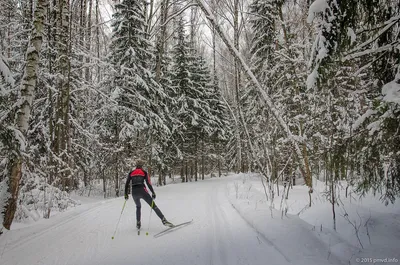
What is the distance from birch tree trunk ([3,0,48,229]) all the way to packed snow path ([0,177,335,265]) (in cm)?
75

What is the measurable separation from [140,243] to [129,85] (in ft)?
39.5

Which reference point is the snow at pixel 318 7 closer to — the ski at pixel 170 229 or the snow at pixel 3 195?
the ski at pixel 170 229

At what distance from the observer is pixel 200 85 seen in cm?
2491

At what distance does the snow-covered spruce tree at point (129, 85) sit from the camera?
1545 cm

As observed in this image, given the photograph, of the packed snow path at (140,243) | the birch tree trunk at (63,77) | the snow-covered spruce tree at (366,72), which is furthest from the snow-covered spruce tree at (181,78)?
the snow-covered spruce tree at (366,72)

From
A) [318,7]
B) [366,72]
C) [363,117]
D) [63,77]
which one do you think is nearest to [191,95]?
[63,77]

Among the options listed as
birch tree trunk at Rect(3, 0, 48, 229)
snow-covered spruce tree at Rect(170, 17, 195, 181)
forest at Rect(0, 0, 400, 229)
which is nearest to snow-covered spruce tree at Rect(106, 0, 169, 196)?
forest at Rect(0, 0, 400, 229)

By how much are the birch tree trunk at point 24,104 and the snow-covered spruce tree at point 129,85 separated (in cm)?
798

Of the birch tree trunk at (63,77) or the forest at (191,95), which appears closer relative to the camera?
the forest at (191,95)

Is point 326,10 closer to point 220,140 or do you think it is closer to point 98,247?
point 98,247

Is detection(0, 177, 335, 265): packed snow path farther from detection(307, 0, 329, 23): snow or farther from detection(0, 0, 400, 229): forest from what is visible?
detection(307, 0, 329, 23): snow

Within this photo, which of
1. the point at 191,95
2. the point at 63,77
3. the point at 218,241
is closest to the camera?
the point at 218,241

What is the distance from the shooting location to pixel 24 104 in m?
6.52

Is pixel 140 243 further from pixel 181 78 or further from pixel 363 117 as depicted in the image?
pixel 181 78
